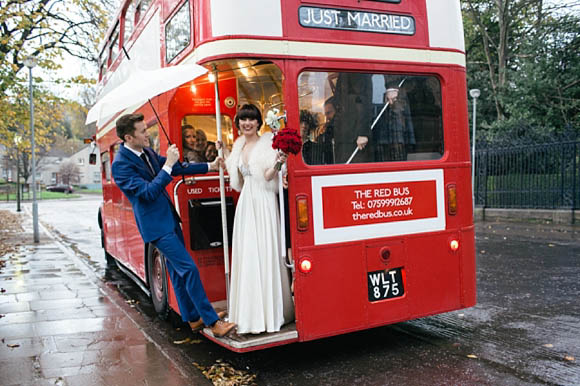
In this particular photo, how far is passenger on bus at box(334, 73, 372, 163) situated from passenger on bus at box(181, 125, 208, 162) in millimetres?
1849

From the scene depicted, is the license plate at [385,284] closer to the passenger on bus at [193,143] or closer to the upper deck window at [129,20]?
the passenger on bus at [193,143]

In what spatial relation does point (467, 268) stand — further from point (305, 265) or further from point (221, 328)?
point (221, 328)

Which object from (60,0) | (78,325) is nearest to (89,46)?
(60,0)

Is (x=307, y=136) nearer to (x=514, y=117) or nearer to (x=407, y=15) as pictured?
(x=407, y=15)

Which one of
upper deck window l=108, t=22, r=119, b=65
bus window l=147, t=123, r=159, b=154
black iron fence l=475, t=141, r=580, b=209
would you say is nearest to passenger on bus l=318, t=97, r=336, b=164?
bus window l=147, t=123, r=159, b=154

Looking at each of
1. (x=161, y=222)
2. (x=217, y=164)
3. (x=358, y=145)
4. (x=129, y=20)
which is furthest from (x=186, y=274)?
(x=129, y=20)

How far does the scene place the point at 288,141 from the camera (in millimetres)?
3846

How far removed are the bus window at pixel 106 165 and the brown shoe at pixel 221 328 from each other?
17.2ft

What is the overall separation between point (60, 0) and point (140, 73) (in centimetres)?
1389

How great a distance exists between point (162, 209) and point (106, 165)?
516 centimetres

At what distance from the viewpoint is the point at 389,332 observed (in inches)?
211

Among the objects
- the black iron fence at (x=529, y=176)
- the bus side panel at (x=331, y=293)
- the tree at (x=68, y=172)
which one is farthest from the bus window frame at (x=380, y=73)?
the tree at (x=68, y=172)

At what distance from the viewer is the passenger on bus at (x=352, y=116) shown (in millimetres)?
4328

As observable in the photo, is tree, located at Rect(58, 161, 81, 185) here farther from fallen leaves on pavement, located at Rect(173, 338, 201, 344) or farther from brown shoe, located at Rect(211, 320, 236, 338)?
brown shoe, located at Rect(211, 320, 236, 338)
